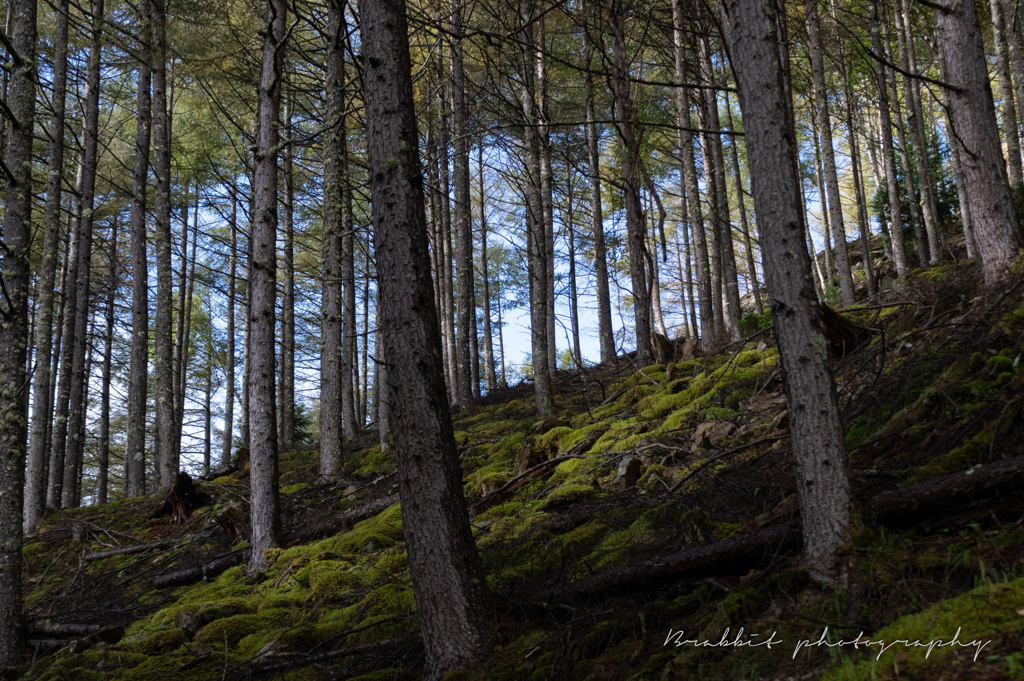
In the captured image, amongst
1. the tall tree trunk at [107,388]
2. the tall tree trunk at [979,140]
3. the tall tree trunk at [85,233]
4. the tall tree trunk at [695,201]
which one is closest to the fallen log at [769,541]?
the tall tree trunk at [979,140]

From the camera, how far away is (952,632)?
2232 millimetres

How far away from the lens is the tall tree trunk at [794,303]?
3008 millimetres

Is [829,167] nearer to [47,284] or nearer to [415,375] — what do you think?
[415,375]

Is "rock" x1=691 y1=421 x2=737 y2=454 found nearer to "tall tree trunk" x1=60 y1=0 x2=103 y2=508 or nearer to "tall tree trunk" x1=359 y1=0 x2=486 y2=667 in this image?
"tall tree trunk" x1=359 y1=0 x2=486 y2=667

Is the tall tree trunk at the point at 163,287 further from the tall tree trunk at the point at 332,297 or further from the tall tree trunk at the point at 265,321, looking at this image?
the tall tree trunk at the point at 265,321

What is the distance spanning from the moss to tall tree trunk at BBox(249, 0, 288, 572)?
619cm

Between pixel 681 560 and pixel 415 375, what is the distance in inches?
73.9

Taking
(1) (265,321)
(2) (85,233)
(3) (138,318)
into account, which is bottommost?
(1) (265,321)

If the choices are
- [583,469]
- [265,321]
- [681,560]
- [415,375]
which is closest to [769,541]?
[681,560]

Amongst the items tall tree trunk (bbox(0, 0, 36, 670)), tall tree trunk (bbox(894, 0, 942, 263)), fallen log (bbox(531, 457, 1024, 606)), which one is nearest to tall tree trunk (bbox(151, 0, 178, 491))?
tall tree trunk (bbox(0, 0, 36, 670))

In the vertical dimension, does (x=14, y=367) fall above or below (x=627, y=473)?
above

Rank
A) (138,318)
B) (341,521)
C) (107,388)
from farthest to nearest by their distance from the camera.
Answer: (107,388)
(138,318)
(341,521)

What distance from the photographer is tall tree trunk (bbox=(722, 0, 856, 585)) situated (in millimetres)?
3008

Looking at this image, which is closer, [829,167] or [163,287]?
[829,167]
